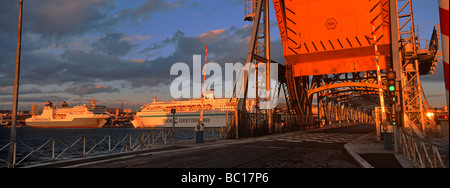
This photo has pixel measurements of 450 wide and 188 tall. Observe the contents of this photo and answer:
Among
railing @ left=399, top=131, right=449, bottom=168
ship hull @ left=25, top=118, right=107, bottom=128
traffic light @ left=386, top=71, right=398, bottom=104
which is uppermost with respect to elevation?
traffic light @ left=386, top=71, right=398, bottom=104

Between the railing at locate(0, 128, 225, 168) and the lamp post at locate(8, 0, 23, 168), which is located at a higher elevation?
the lamp post at locate(8, 0, 23, 168)

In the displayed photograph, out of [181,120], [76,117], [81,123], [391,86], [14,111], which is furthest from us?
[81,123]

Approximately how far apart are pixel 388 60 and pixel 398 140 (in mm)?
12934

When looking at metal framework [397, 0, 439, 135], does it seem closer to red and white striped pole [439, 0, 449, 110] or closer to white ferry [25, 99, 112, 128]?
red and white striped pole [439, 0, 449, 110]

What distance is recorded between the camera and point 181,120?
76.0 metres

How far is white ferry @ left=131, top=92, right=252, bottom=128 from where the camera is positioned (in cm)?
7039

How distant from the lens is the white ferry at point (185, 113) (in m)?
70.4

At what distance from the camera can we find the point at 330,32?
23.5 meters

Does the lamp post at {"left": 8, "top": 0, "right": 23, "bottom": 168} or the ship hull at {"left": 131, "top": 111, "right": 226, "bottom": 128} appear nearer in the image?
the lamp post at {"left": 8, "top": 0, "right": 23, "bottom": 168}

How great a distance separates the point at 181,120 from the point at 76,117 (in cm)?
4156

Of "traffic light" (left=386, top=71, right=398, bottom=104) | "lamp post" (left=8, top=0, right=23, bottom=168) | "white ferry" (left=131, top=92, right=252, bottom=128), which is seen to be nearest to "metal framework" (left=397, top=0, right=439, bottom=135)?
"traffic light" (left=386, top=71, right=398, bottom=104)

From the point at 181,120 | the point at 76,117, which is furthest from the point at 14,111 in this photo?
the point at 76,117

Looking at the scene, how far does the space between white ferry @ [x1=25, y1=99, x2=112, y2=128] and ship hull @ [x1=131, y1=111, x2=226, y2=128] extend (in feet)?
48.1

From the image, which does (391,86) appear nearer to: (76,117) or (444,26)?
(444,26)
